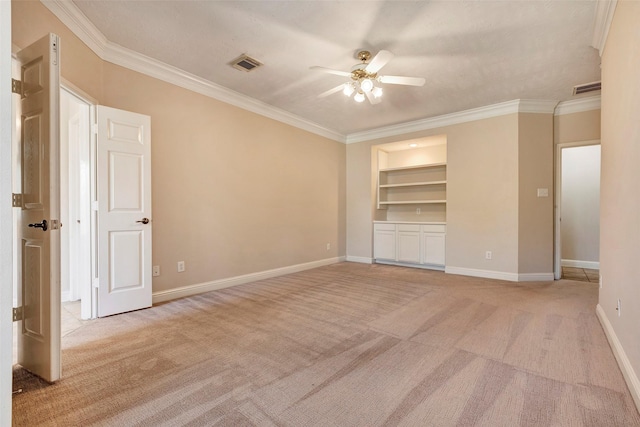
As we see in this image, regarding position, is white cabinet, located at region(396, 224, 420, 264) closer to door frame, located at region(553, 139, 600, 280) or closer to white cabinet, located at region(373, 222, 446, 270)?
white cabinet, located at region(373, 222, 446, 270)

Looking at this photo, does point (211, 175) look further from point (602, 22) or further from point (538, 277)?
point (538, 277)

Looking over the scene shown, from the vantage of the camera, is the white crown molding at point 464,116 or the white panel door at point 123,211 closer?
the white panel door at point 123,211

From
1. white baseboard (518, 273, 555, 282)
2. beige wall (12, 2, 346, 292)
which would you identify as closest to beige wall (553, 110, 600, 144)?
white baseboard (518, 273, 555, 282)

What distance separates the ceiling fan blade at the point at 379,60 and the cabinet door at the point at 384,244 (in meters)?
3.55

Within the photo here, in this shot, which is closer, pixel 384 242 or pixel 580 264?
pixel 580 264

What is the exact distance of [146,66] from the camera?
3186mm

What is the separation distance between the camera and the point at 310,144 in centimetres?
544

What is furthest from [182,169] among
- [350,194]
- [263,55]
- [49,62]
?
[350,194]

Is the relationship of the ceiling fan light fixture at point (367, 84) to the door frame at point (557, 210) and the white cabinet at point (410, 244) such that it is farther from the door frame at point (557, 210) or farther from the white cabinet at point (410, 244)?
the door frame at point (557, 210)

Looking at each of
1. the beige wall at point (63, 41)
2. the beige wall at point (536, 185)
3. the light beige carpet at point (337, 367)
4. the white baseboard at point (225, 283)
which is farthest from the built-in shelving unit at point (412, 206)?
the beige wall at point (63, 41)

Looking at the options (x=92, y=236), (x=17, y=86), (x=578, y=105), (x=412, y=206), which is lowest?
(x=92, y=236)

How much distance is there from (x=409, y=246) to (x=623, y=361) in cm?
369

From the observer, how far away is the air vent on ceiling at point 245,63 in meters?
3.11

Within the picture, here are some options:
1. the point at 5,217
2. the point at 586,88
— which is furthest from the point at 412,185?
the point at 5,217
